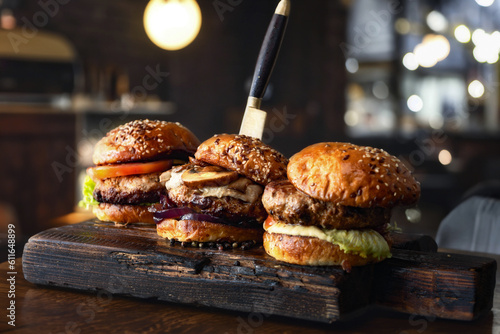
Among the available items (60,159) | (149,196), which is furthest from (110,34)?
(149,196)

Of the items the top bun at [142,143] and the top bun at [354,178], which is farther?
the top bun at [142,143]

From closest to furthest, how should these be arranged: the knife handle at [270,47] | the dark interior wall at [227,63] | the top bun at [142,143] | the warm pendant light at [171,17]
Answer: the knife handle at [270,47] → the top bun at [142,143] → the warm pendant light at [171,17] → the dark interior wall at [227,63]

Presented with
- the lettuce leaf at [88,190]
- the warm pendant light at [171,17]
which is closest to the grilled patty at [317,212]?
the lettuce leaf at [88,190]

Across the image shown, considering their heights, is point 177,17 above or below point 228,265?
above

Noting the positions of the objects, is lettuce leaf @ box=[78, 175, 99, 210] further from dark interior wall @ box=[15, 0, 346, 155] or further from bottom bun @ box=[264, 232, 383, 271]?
dark interior wall @ box=[15, 0, 346, 155]

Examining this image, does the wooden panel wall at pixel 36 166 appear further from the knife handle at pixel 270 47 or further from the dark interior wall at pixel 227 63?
the knife handle at pixel 270 47

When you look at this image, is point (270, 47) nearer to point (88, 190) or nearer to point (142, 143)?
point (142, 143)

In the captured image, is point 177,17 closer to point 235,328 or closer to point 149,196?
point 149,196
